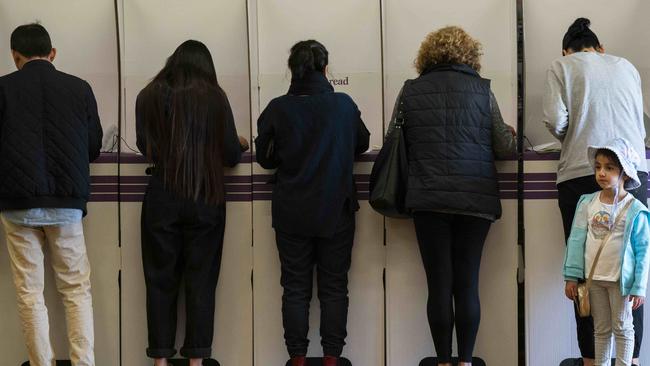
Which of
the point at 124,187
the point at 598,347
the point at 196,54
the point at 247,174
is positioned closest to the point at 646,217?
the point at 598,347

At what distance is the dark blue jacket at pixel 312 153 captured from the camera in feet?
11.0

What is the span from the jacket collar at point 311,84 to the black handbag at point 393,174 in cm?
35

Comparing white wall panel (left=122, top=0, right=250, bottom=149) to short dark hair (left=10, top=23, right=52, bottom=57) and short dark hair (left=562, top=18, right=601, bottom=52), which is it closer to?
short dark hair (left=10, top=23, right=52, bottom=57)

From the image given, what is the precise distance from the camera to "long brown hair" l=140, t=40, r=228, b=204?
339cm

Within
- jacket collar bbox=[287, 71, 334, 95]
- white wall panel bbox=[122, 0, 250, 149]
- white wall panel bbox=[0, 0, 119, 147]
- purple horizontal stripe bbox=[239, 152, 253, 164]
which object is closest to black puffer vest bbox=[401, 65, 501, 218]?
jacket collar bbox=[287, 71, 334, 95]

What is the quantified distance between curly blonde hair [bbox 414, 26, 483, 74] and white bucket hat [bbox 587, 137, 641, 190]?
62cm

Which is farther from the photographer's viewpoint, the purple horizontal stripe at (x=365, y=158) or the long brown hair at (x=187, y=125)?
the purple horizontal stripe at (x=365, y=158)

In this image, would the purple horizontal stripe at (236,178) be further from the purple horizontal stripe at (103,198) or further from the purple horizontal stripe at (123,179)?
the purple horizontal stripe at (103,198)

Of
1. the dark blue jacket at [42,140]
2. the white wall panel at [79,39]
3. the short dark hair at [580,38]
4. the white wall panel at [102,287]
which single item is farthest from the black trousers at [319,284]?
the white wall panel at [79,39]

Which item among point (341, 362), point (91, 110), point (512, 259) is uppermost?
point (91, 110)

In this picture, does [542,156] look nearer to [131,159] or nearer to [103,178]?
[131,159]

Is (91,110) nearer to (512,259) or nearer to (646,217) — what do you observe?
(512,259)

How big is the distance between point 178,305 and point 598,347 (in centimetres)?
182

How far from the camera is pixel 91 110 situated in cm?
339
